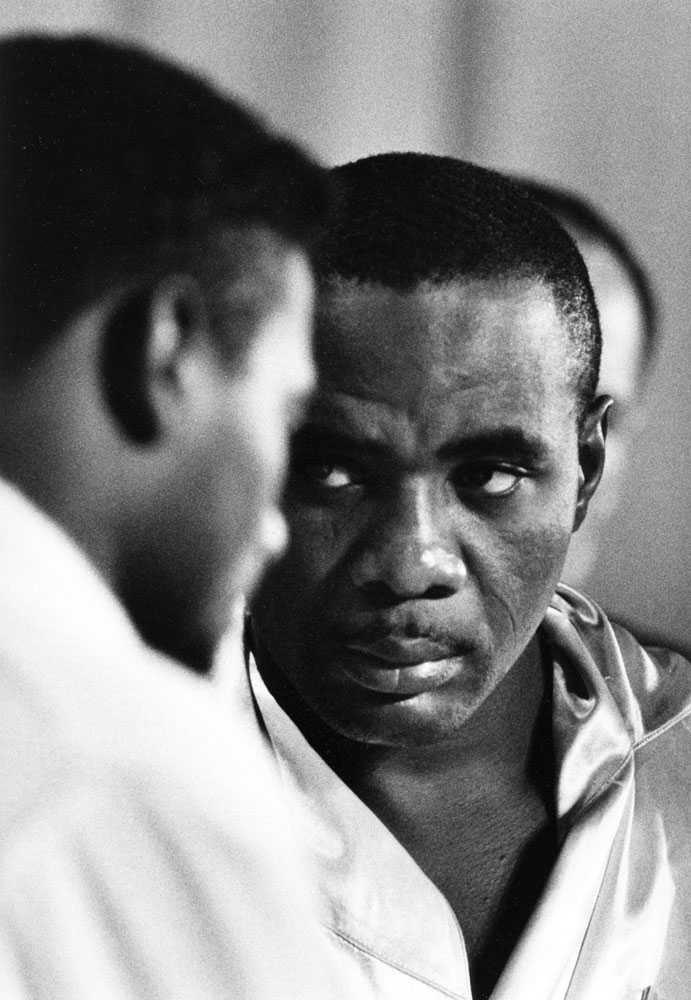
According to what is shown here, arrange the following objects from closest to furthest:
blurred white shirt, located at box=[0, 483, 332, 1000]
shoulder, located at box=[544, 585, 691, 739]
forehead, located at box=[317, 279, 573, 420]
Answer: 1. blurred white shirt, located at box=[0, 483, 332, 1000]
2. forehead, located at box=[317, 279, 573, 420]
3. shoulder, located at box=[544, 585, 691, 739]

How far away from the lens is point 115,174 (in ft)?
2.91

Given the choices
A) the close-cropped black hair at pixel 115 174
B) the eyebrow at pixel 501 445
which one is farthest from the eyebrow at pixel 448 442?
the close-cropped black hair at pixel 115 174

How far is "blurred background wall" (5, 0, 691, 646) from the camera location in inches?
35.4

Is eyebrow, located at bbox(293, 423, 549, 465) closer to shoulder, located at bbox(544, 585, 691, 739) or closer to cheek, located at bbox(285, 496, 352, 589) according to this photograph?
cheek, located at bbox(285, 496, 352, 589)

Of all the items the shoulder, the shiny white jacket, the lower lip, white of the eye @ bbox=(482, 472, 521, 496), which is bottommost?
the shiny white jacket

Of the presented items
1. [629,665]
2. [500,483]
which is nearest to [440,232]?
[500,483]

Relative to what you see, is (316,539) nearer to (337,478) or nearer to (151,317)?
(337,478)

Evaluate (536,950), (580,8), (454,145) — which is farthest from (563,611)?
(580,8)

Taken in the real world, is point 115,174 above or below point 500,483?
above

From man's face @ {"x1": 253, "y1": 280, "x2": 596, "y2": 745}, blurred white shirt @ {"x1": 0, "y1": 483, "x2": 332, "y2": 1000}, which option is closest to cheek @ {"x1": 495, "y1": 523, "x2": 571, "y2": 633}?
man's face @ {"x1": 253, "y1": 280, "x2": 596, "y2": 745}

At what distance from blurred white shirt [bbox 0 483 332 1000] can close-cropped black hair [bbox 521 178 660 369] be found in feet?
1.42

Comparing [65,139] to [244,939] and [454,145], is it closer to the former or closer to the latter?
[454,145]

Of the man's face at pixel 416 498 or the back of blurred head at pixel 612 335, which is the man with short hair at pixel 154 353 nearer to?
the man's face at pixel 416 498

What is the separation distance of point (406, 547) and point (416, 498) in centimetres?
4
